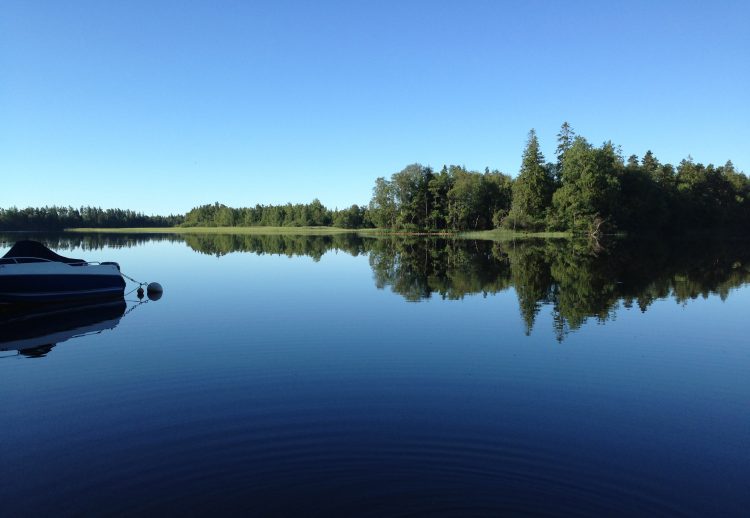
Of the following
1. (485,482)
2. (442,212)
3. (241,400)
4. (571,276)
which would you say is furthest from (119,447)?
(442,212)

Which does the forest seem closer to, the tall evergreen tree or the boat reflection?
the tall evergreen tree

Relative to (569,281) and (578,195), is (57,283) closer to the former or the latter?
(569,281)

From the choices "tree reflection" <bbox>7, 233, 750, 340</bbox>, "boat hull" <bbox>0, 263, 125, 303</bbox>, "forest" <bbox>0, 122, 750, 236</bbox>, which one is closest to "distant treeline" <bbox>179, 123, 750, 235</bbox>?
"forest" <bbox>0, 122, 750, 236</bbox>

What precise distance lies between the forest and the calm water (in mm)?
70673

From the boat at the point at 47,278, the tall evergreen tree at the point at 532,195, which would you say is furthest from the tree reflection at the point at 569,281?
the tall evergreen tree at the point at 532,195

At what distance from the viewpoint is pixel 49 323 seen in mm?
17938

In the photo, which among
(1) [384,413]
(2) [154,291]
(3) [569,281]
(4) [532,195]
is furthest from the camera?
(4) [532,195]

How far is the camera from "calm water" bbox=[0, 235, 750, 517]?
5.91 m

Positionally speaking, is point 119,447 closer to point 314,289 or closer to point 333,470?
point 333,470

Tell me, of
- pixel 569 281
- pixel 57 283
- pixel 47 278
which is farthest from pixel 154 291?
pixel 569 281

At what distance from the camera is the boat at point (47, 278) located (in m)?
20.4

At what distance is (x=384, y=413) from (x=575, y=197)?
82.8m

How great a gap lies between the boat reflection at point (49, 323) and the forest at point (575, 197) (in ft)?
256

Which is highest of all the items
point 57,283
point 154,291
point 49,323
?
point 57,283
